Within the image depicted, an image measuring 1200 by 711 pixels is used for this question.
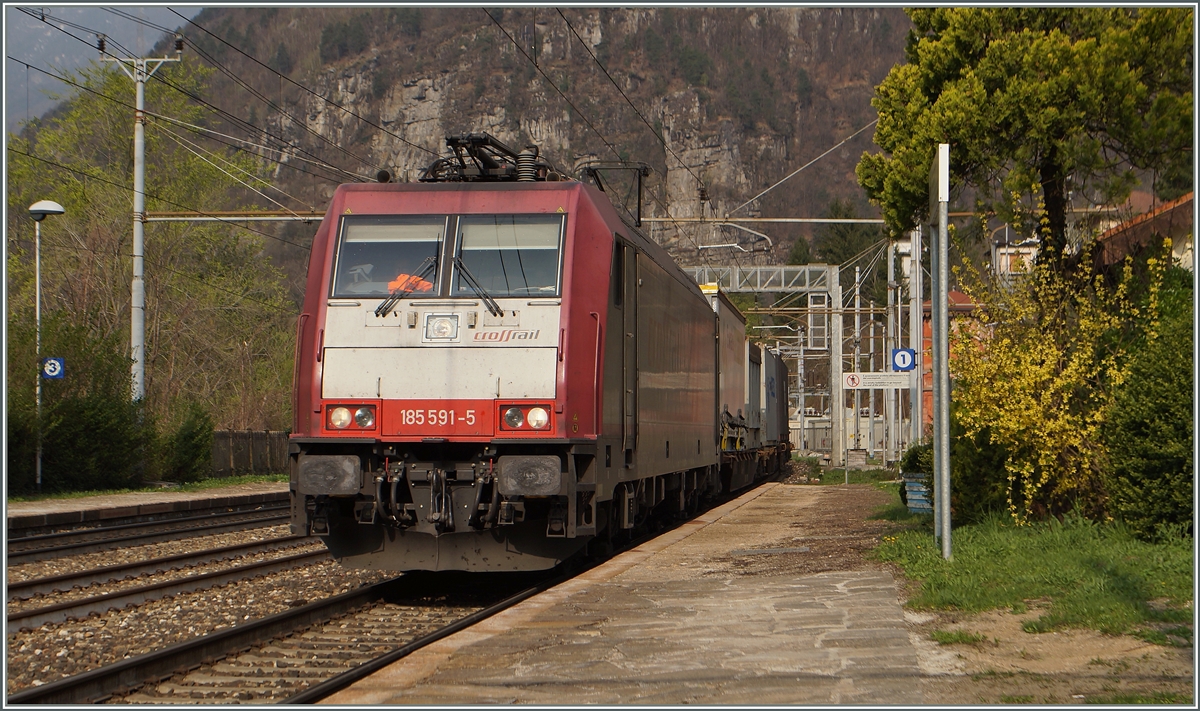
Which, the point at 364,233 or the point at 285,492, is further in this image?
the point at 285,492

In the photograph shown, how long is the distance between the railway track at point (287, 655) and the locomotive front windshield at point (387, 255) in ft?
8.85

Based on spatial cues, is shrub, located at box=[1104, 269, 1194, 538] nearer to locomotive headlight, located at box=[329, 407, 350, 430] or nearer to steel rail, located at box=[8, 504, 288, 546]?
locomotive headlight, located at box=[329, 407, 350, 430]

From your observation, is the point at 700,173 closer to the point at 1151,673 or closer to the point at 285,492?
the point at 285,492

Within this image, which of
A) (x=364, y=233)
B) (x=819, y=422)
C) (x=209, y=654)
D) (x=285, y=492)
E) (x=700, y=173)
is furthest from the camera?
(x=700, y=173)

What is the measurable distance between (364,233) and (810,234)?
138m

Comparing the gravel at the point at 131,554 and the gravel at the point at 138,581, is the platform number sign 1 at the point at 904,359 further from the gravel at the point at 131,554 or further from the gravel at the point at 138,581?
the gravel at the point at 131,554

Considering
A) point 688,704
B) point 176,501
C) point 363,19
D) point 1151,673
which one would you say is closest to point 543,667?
point 688,704

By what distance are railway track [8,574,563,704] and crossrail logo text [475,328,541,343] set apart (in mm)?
2207

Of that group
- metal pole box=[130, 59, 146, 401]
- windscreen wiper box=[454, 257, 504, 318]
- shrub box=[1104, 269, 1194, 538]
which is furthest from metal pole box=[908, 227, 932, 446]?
metal pole box=[130, 59, 146, 401]

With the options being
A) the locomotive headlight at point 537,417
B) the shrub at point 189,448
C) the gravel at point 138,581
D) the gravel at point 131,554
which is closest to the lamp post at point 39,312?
the shrub at point 189,448

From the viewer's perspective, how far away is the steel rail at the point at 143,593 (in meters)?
9.95

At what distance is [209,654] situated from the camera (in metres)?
8.07

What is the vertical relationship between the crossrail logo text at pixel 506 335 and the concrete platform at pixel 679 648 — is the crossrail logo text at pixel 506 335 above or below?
above

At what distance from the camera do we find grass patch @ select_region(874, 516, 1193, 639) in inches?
321
